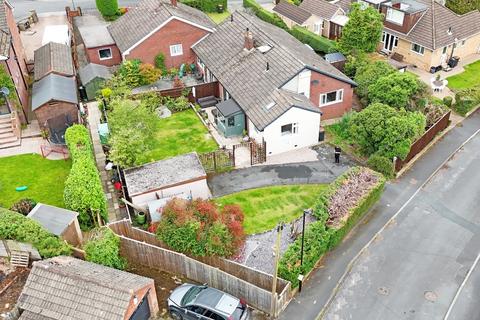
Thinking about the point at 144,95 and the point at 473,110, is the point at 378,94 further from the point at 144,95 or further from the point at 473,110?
the point at 144,95

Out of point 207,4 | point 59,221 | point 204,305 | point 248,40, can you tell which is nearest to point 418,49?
point 248,40

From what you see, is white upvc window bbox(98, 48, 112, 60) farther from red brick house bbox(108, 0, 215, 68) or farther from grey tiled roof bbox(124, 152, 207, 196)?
grey tiled roof bbox(124, 152, 207, 196)

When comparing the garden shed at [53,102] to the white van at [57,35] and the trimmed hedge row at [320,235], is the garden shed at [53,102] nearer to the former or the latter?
the white van at [57,35]

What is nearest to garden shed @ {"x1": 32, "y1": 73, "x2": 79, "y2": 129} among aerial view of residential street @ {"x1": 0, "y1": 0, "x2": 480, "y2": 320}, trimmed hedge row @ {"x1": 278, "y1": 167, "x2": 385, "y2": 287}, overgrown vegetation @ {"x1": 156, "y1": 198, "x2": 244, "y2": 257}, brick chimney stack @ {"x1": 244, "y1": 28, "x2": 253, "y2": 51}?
aerial view of residential street @ {"x1": 0, "y1": 0, "x2": 480, "y2": 320}

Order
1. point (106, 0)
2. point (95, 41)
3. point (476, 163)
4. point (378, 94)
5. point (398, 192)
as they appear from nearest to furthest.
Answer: point (398, 192) < point (476, 163) < point (378, 94) < point (95, 41) < point (106, 0)

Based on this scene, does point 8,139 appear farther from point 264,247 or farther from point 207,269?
point 264,247

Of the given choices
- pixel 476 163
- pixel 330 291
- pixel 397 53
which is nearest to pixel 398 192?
pixel 476 163
